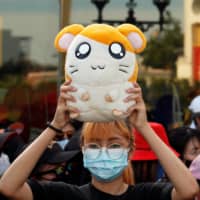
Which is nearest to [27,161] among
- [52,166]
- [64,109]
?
[64,109]

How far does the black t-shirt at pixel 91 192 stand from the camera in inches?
151

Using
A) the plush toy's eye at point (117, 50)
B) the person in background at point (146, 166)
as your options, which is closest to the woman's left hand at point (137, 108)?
the plush toy's eye at point (117, 50)

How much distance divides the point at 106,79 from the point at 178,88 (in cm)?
661

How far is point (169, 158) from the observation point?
3.76 m

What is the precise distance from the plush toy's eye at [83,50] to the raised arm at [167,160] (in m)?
0.22

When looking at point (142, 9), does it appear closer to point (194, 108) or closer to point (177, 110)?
point (177, 110)

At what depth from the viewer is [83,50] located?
12.4 feet

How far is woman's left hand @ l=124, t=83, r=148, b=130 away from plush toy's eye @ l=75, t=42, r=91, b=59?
0.22 metres

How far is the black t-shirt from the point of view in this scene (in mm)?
3830

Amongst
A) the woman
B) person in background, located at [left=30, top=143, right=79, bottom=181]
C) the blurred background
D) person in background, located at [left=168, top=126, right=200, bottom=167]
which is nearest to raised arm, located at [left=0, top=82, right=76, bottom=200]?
the woman

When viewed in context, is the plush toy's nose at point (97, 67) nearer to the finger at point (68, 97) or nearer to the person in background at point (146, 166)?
the finger at point (68, 97)

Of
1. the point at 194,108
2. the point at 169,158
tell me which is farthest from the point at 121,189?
the point at 194,108

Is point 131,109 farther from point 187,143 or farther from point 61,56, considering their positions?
point 61,56

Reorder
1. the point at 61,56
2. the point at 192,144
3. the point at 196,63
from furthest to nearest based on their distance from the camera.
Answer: the point at 196,63
the point at 61,56
the point at 192,144
